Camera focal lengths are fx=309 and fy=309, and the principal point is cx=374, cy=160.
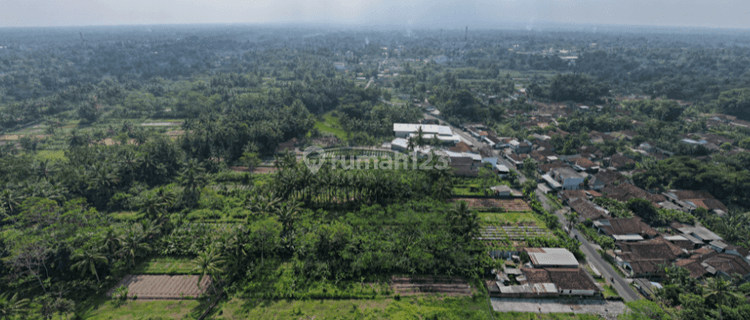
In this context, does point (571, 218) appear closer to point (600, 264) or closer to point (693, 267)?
point (600, 264)

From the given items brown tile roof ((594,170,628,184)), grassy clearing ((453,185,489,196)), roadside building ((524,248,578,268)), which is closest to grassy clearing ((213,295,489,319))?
roadside building ((524,248,578,268))

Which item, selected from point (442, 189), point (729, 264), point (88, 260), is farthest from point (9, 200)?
point (729, 264)

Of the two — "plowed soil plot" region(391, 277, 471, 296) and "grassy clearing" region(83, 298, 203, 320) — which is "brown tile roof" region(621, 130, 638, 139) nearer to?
"plowed soil plot" region(391, 277, 471, 296)

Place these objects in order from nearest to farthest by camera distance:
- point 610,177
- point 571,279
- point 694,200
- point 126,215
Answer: point 571,279 → point 126,215 → point 694,200 → point 610,177

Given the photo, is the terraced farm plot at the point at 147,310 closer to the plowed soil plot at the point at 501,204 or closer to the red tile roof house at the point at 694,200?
the plowed soil plot at the point at 501,204

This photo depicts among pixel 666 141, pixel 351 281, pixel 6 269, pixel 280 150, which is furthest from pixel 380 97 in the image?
pixel 6 269

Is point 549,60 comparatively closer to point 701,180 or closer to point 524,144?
point 524,144
